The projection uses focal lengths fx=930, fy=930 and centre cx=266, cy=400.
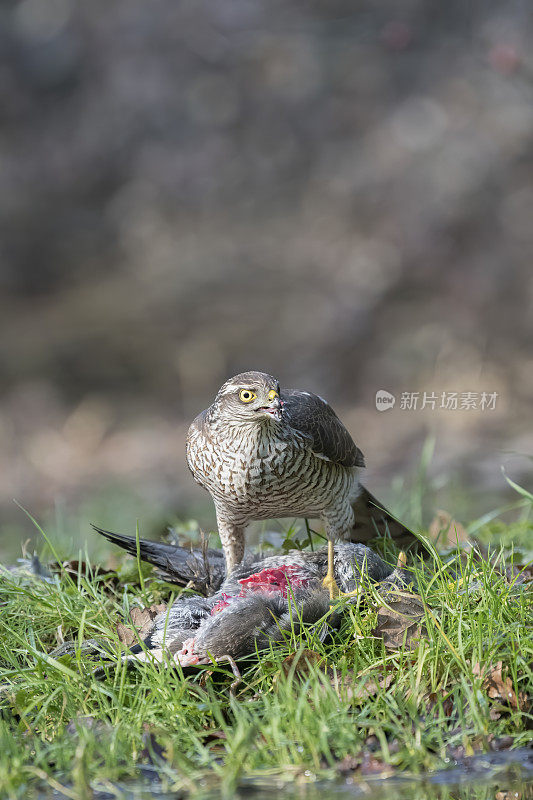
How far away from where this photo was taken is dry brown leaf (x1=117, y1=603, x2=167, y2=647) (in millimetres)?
3297

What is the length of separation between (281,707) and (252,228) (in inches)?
378

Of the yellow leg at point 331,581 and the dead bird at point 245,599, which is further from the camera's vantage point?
the yellow leg at point 331,581

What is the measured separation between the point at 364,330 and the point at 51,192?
14.7 ft

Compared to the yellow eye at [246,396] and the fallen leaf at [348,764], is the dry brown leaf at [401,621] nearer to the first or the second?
the fallen leaf at [348,764]

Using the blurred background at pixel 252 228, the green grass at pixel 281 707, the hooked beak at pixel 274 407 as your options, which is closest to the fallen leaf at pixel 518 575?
the green grass at pixel 281 707

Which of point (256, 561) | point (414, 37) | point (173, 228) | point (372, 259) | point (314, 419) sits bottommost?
point (256, 561)

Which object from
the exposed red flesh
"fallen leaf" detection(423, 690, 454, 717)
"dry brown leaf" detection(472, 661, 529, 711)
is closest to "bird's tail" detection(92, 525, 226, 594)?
the exposed red flesh

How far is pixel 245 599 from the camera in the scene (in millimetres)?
3146

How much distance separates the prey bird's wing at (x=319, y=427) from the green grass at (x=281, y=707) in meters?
0.70

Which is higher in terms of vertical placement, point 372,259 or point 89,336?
point 372,259

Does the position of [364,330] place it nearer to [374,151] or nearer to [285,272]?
[285,272]

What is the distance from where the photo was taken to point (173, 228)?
11.8m

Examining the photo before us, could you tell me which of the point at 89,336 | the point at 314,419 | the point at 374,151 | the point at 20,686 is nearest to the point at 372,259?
the point at 374,151

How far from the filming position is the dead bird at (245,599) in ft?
9.97
